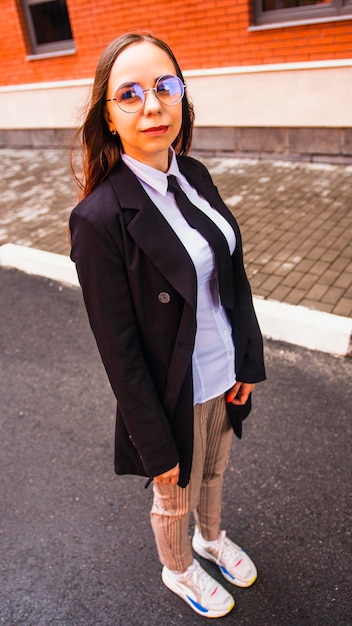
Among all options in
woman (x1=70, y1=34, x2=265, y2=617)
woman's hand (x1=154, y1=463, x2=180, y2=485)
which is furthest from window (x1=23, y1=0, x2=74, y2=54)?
woman's hand (x1=154, y1=463, x2=180, y2=485)

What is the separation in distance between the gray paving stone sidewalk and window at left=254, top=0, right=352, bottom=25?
5.79ft

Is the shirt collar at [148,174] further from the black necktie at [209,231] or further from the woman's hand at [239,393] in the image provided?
the woman's hand at [239,393]

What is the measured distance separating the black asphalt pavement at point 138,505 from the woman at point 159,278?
536 mm

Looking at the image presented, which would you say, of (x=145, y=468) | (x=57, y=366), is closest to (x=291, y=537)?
(x=145, y=468)

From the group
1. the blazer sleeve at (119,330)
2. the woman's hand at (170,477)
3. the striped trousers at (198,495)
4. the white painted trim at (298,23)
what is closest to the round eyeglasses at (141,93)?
the blazer sleeve at (119,330)

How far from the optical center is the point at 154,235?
59.4 inches

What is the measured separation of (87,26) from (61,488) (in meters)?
7.76

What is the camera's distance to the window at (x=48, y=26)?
8.82 metres

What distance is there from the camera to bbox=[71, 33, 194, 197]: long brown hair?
4.87ft

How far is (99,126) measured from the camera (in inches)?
61.7

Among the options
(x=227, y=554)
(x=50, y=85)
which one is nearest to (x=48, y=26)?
(x=50, y=85)

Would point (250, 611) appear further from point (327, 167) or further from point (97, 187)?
point (327, 167)

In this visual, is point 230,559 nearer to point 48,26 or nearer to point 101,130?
point 101,130

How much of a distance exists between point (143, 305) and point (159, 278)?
96 mm
